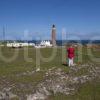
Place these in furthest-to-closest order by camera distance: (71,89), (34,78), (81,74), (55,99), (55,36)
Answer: (55,36) < (81,74) < (34,78) < (71,89) < (55,99)

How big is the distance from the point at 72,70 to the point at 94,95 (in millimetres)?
6302

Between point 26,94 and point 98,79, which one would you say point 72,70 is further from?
point 26,94

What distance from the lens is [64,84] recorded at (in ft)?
58.3

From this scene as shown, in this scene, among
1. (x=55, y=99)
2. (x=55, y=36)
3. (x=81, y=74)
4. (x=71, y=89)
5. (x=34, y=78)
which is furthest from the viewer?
(x=55, y=36)

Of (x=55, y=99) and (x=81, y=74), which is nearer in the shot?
(x=55, y=99)

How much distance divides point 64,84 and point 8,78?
14.7ft

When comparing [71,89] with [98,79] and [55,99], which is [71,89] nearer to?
[55,99]

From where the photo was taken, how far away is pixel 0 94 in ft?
51.1

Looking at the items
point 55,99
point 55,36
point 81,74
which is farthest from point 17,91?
point 55,36

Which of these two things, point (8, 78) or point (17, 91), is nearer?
point (17, 91)

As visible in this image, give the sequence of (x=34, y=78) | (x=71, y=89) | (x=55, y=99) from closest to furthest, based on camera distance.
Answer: (x=55, y=99)
(x=71, y=89)
(x=34, y=78)

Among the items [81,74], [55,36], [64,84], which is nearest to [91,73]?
[81,74]

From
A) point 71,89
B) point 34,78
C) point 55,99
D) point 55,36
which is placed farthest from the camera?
point 55,36

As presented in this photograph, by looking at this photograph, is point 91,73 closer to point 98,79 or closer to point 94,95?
point 98,79
